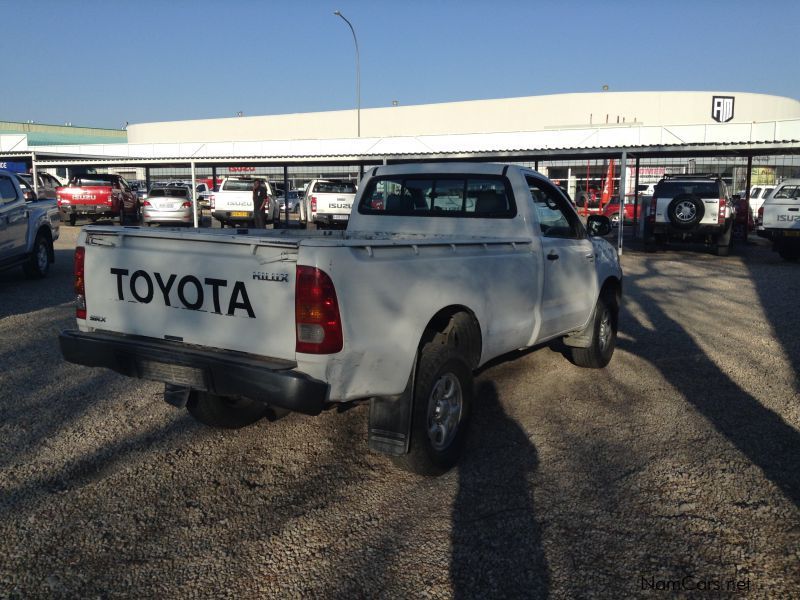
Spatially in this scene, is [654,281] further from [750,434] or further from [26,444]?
[26,444]

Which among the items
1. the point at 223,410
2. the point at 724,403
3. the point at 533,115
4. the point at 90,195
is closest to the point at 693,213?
the point at 724,403

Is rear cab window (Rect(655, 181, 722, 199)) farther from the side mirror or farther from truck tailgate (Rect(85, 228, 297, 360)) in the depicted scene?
truck tailgate (Rect(85, 228, 297, 360))

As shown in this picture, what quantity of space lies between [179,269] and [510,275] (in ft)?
7.13

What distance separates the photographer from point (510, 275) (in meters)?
4.77

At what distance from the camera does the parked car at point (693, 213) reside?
17562 mm

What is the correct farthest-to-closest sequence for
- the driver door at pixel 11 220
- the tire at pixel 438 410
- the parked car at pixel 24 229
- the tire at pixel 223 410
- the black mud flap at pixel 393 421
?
1. the parked car at pixel 24 229
2. the driver door at pixel 11 220
3. the tire at pixel 223 410
4. the tire at pixel 438 410
5. the black mud flap at pixel 393 421

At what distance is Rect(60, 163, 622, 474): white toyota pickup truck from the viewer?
3.42m

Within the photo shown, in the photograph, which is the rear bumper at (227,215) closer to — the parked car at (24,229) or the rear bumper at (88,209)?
the rear bumper at (88,209)

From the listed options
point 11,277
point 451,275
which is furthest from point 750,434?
point 11,277

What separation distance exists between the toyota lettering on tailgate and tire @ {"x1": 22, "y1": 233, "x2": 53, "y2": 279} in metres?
Result: 8.52

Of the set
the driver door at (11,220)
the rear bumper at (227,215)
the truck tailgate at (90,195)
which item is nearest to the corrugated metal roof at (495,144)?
the rear bumper at (227,215)

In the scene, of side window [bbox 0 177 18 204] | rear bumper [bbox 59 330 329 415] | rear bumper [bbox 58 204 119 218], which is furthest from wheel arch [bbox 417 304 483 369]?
rear bumper [bbox 58 204 119 218]

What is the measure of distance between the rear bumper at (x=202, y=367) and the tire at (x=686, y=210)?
1620 centimetres

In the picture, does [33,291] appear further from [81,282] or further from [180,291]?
[180,291]
